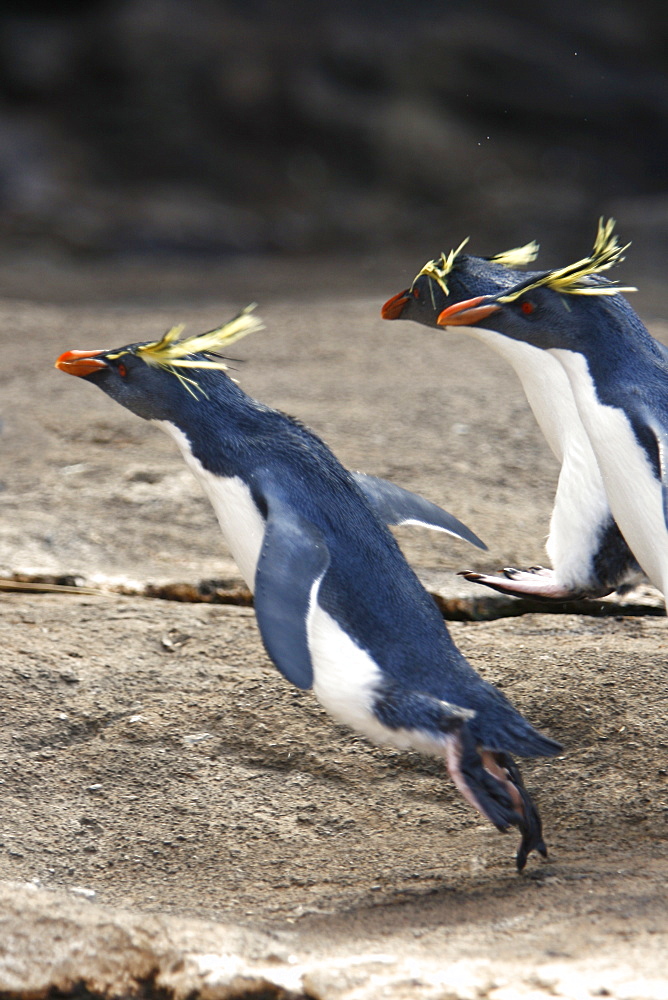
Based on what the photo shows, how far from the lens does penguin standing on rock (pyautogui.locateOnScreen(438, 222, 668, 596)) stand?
68.8 inches

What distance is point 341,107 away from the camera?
7.13 m

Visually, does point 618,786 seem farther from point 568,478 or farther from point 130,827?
point 130,827

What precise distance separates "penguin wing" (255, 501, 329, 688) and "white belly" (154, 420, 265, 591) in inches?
Result: 3.0

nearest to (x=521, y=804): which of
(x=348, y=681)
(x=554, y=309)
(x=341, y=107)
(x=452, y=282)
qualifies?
(x=348, y=681)

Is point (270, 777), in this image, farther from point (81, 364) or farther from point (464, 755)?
point (81, 364)

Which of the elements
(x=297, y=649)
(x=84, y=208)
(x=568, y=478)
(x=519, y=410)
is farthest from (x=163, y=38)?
(x=297, y=649)

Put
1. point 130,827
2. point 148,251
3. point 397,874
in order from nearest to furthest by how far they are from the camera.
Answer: point 397,874 → point 130,827 → point 148,251

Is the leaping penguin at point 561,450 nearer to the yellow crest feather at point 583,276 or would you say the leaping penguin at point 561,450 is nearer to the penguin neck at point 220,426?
the yellow crest feather at point 583,276

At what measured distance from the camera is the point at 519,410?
11.7 ft

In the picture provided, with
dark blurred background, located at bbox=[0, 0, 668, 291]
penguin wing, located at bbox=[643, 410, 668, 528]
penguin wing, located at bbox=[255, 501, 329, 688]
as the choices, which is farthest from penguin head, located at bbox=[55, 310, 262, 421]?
dark blurred background, located at bbox=[0, 0, 668, 291]

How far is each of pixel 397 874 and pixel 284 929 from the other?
0.87 feet

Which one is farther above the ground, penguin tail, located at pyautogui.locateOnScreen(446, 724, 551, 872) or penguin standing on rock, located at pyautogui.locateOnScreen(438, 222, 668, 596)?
penguin standing on rock, located at pyautogui.locateOnScreen(438, 222, 668, 596)

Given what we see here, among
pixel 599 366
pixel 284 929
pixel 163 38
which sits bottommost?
pixel 284 929

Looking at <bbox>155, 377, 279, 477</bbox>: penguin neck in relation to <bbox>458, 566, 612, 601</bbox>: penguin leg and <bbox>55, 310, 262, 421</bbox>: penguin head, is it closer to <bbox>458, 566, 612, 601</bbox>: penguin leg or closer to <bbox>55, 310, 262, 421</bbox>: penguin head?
<bbox>55, 310, 262, 421</bbox>: penguin head
